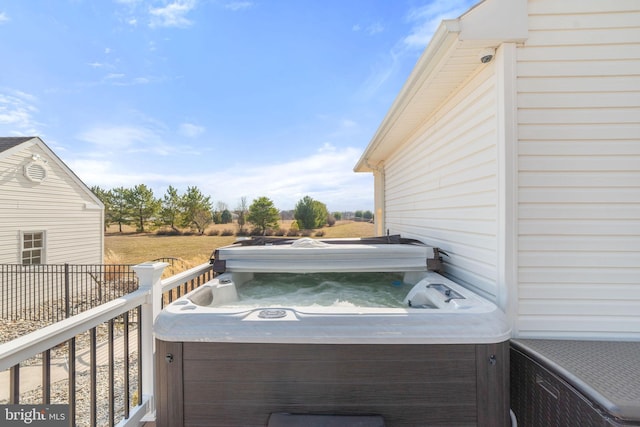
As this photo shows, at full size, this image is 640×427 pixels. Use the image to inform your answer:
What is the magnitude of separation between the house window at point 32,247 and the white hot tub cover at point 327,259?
8236 millimetres

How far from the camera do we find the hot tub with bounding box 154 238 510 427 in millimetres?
1392

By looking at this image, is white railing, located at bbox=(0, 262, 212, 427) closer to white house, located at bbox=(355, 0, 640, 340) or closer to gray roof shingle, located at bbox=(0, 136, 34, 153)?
white house, located at bbox=(355, 0, 640, 340)

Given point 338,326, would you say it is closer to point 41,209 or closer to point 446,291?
point 446,291

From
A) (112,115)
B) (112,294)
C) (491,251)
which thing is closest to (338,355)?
(491,251)

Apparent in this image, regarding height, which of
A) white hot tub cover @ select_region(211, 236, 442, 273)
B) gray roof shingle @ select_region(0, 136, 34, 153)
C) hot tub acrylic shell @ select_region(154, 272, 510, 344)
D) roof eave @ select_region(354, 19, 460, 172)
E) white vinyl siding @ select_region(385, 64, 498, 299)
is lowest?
hot tub acrylic shell @ select_region(154, 272, 510, 344)

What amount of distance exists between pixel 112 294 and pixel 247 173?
9.70 meters

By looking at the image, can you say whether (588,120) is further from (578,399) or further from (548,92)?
(578,399)

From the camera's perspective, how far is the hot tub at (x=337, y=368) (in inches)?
54.8

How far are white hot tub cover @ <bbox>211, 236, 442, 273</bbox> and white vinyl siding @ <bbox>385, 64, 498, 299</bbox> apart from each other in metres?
0.34

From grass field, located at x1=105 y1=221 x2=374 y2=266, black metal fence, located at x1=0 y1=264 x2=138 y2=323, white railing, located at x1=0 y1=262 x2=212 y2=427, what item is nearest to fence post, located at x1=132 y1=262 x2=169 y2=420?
white railing, located at x1=0 y1=262 x2=212 y2=427

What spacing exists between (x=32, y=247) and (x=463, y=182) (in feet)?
34.2

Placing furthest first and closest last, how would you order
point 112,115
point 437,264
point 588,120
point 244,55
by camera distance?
point 112,115 → point 244,55 → point 437,264 → point 588,120

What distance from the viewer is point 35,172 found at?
754 centimetres

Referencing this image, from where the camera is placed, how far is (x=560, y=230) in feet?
5.63
